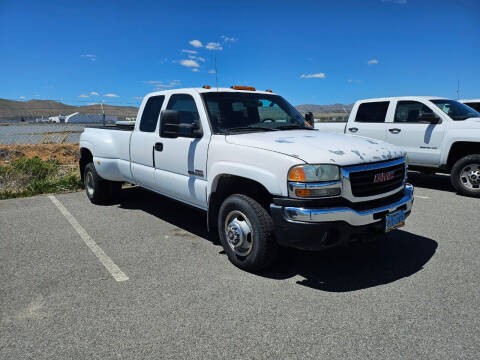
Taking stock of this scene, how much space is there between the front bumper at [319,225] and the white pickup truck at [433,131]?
4.95m

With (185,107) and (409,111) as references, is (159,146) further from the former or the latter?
(409,111)

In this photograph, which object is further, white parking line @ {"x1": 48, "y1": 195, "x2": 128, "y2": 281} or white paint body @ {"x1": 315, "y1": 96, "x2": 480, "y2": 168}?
white paint body @ {"x1": 315, "y1": 96, "x2": 480, "y2": 168}

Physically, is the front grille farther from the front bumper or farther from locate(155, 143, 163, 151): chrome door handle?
locate(155, 143, 163, 151): chrome door handle


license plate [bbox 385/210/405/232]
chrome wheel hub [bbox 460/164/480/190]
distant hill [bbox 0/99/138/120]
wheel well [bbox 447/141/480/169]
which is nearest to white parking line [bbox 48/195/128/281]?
license plate [bbox 385/210/405/232]

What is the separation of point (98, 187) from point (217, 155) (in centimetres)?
354

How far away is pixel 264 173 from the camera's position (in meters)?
3.57

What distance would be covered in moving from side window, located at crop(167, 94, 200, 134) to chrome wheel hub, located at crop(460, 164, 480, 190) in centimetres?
563

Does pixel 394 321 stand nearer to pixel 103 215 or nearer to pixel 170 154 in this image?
pixel 170 154

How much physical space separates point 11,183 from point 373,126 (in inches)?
328

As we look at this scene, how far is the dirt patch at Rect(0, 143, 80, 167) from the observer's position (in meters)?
13.1

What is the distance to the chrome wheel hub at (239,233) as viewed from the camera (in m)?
3.89

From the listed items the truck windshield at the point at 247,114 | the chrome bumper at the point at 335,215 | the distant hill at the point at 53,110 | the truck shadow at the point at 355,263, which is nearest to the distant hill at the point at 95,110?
the distant hill at the point at 53,110

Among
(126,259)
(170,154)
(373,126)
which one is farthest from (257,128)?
(373,126)

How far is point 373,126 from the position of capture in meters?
8.95
